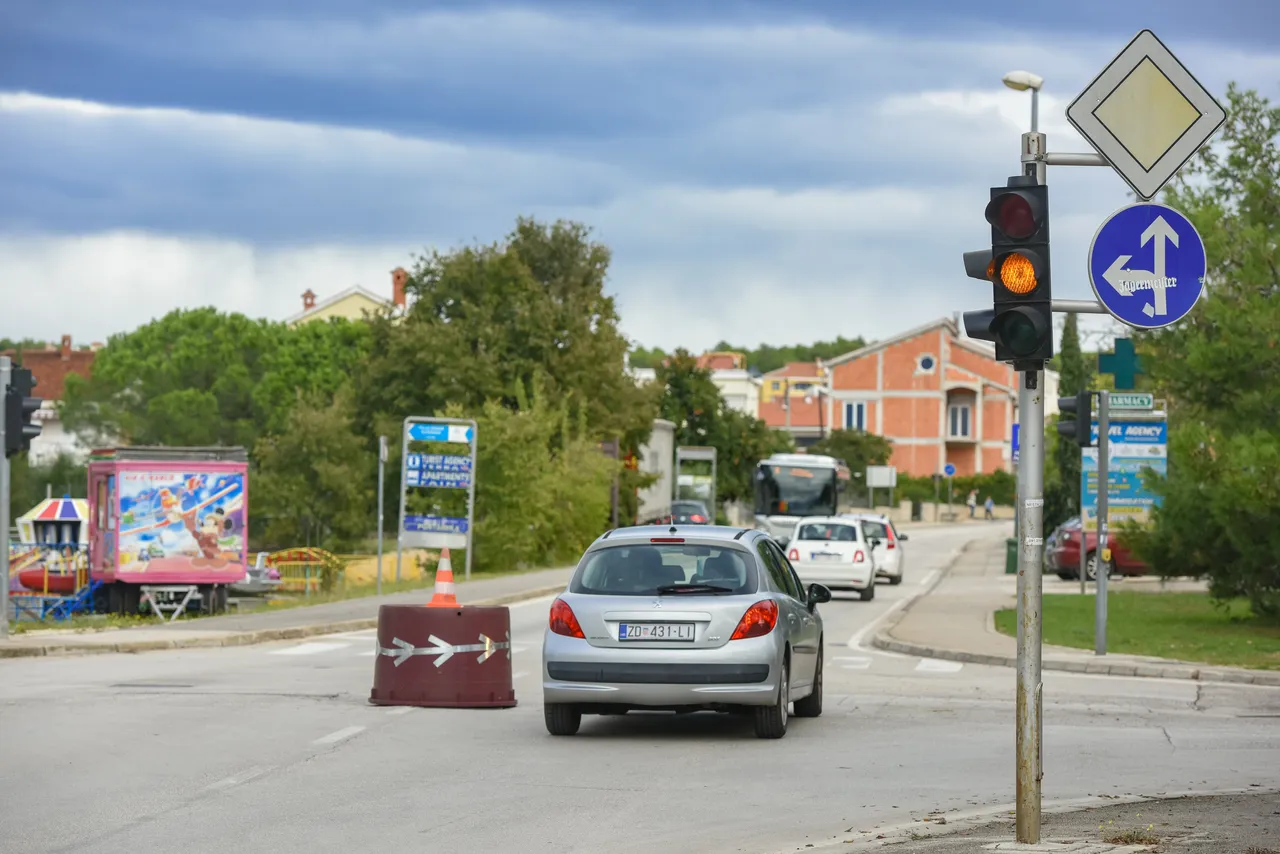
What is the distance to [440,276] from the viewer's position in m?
67.4

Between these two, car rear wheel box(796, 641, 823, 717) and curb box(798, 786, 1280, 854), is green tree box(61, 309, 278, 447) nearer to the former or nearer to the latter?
car rear wheel box(796, 641, 823, 717)

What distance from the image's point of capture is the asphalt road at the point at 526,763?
29.8 feet

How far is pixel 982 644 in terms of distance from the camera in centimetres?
2344

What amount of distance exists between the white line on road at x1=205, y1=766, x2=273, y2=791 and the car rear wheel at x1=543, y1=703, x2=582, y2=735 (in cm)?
258

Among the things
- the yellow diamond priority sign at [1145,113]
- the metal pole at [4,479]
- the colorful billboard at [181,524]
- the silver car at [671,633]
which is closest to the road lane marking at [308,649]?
the metal pole at [4,479]

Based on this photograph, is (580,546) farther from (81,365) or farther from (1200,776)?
(81,365)

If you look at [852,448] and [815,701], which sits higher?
[852,448]

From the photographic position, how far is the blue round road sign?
864 centimetres

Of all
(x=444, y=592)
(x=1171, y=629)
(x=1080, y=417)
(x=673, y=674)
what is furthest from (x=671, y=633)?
(x=1171, y=629)

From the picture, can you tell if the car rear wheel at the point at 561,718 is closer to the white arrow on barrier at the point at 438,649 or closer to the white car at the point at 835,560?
the white arrow on barrier at the point at 438,649

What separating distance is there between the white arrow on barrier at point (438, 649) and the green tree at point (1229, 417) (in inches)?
508

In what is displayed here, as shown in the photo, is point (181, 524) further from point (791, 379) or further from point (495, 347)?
point (791, 379)

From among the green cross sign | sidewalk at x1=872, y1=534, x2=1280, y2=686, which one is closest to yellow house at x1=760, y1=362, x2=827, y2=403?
sidewalk at x1=872, y1=534, x2=1280, y2=686

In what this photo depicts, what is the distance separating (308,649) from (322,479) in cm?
4574
